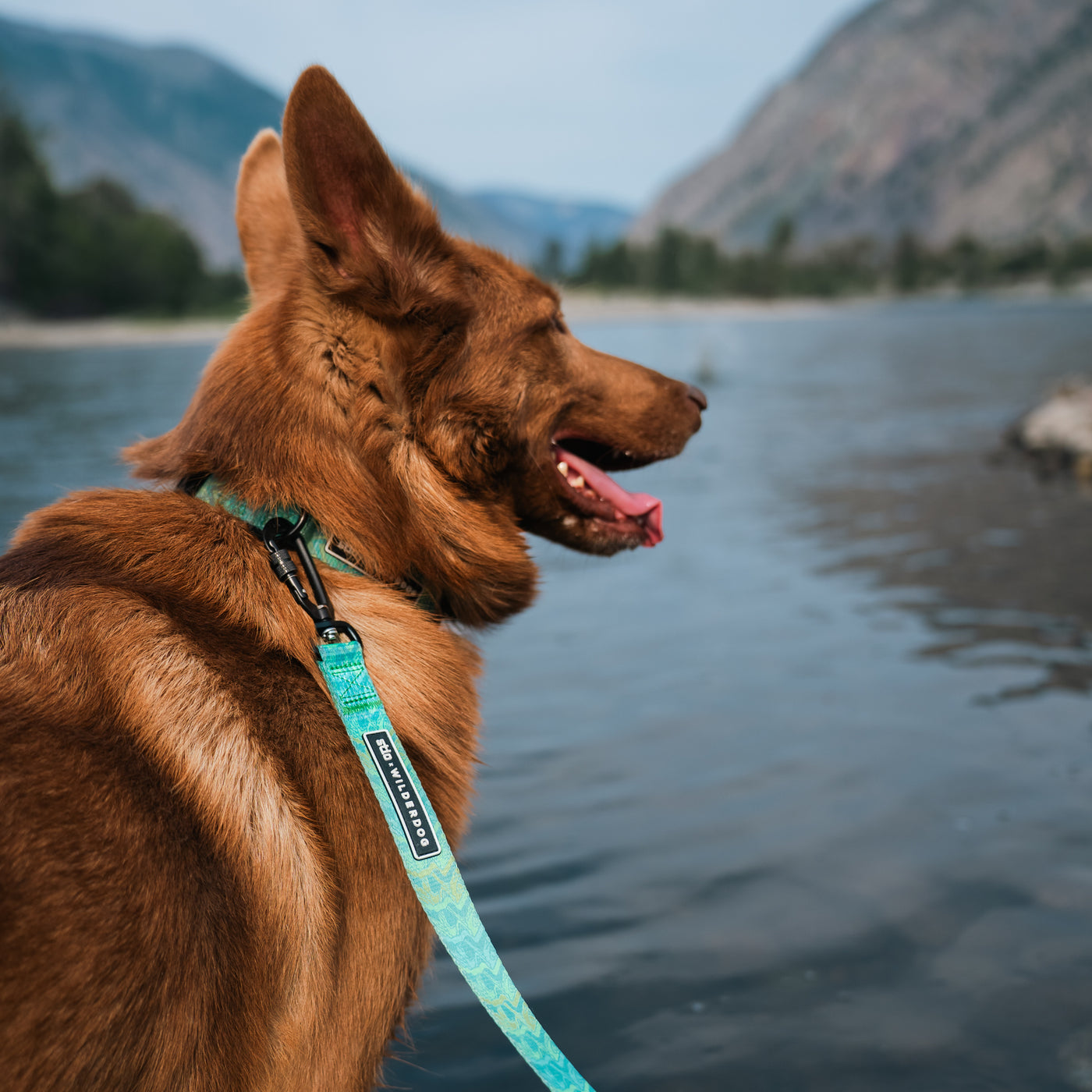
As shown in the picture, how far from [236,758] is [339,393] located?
34.3 inches

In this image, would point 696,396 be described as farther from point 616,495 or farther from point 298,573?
point 298,573

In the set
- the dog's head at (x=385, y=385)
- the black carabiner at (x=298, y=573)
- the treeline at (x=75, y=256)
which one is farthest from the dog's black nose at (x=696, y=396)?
the treeline at (x=75, y=256)

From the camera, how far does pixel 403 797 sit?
182 centimetres

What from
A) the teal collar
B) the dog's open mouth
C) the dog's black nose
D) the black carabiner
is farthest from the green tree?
the black carabiner

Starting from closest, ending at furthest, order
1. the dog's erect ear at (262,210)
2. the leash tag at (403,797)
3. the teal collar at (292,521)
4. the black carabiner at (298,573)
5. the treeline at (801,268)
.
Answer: the leash tag at (403,797) < the black carabiner at (298,573) < the teal collar at (292,521) < the dog's erect ear at (262,210) < the treeline at (801,268)

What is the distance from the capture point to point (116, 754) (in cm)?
163

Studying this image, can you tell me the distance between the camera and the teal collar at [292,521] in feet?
6.74

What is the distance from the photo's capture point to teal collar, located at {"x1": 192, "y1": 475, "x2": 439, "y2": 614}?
6.74 feet

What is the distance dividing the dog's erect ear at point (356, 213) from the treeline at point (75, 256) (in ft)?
259

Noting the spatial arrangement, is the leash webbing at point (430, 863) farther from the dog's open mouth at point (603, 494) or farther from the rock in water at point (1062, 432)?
the rock in water at point (1062, 432)

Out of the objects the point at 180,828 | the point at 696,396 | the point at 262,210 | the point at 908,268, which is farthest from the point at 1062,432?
the point at 908,268

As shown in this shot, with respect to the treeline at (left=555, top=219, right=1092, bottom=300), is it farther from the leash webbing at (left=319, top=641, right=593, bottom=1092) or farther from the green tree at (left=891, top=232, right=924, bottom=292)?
the leash webbing at (left=319, top=641, right=593, bottom=1092)

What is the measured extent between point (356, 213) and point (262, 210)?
0.81 m

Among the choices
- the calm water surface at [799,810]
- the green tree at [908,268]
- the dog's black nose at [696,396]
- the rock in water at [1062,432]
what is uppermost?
the dog's black nose at [696,396]
